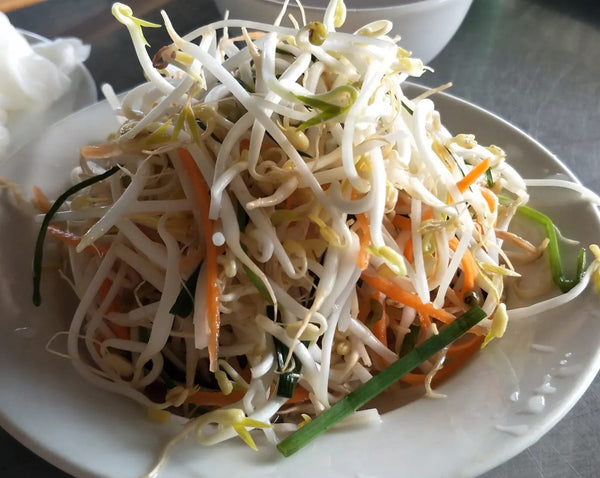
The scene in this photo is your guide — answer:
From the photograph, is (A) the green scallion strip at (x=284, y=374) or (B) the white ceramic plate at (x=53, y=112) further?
(B) the white ceramic plate at (x=53, y=112)

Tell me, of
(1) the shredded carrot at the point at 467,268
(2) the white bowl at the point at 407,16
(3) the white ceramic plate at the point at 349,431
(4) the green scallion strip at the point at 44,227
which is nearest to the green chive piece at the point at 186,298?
(3) the white ceramic plate at the point at 349,431

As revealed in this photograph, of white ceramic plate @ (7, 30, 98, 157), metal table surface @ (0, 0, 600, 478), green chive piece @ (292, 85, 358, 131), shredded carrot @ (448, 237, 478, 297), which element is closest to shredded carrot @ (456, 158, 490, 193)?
shredded carrot @ (448, 237, 478, 297)

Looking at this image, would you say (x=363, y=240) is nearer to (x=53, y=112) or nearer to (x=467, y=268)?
(x=467, y=268)

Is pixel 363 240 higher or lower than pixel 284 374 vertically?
higher

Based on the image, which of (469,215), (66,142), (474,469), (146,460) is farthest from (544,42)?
(146,460)

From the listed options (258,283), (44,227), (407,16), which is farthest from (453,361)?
(407,16)

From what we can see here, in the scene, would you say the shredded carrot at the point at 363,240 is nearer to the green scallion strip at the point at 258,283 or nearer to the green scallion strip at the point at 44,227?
the green scallion strip at the point at 258,283

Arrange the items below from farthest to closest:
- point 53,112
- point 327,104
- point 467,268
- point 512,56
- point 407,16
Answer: point 512,56, point 53,112, point 407,16, point 467,268, point 327,104
